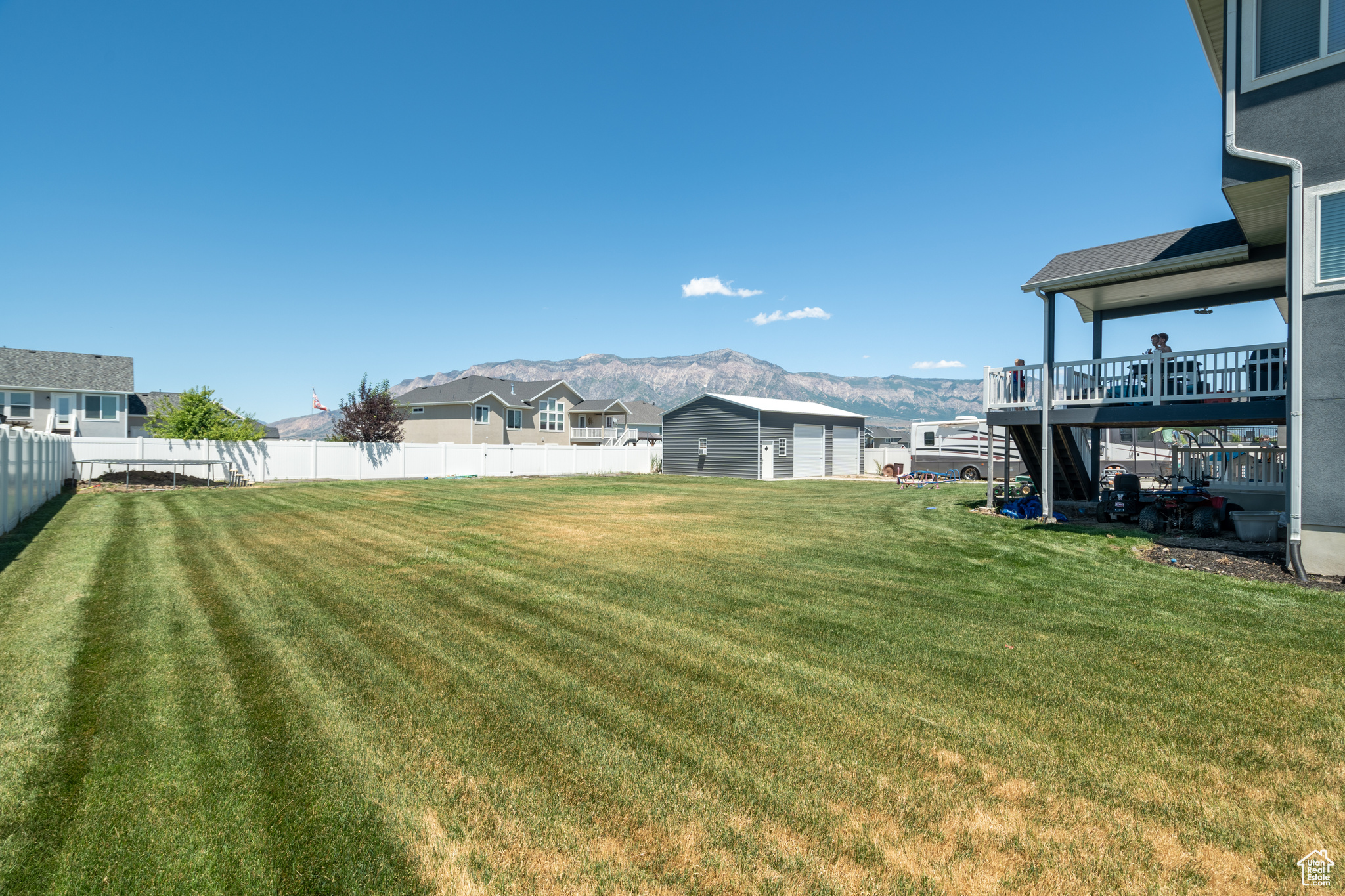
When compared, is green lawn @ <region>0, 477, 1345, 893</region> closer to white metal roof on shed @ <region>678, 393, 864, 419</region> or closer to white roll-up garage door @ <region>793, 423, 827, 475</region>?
white metal roof on shed @ <region>678, 393, 864, 419</region>

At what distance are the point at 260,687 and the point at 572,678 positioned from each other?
1.97 metres

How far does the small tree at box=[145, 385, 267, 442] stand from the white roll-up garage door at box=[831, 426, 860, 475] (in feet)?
86.2

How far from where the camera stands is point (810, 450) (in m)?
32.5

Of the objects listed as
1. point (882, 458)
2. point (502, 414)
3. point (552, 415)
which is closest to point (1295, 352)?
point (882, 458)

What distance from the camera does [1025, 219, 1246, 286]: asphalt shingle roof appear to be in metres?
11.0

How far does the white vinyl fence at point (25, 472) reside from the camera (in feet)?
31.4

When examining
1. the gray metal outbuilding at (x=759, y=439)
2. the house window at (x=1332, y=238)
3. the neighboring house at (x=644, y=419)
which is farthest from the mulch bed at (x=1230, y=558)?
the neighboring house at (x=644, y=419)

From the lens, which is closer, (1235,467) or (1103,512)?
(1235,467)

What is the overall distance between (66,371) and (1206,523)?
48.8m

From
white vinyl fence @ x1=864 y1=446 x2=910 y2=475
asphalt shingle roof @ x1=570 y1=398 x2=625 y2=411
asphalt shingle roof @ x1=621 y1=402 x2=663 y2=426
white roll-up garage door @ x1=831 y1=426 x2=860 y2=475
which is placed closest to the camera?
white roll-up garage door @ x1=831 y1=426 x2=860 y2=475

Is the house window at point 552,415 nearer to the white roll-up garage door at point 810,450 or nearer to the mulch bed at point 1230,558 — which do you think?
the white roll-up garage door at point 810,450

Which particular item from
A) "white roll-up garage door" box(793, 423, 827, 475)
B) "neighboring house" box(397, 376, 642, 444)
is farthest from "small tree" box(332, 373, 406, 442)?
"white roll-up garage door" box(793, 423, 827, 475)

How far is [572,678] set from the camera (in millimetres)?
4289

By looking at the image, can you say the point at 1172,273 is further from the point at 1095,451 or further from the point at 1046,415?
the point at 1095,451
